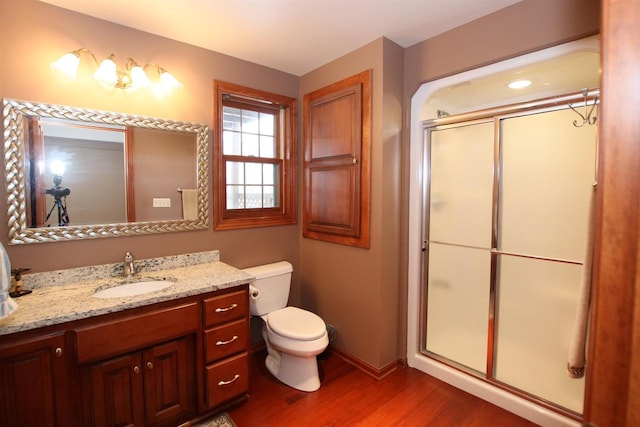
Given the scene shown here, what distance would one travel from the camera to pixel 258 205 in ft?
8.70

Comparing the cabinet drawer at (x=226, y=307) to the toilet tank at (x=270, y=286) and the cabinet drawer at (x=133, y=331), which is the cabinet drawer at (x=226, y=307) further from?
the toilet tank at (x=270, y=286)

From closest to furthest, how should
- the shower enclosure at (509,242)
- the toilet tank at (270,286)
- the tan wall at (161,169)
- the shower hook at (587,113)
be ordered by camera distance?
the shower hook at (587,113) < the shower enclosure at (509,242) < the tan wall at (161,169) < the toilet tank at (270,286)

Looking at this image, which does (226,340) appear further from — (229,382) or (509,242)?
(509,242)

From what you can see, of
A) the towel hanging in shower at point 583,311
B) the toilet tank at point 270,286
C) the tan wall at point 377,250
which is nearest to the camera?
the towel hanging in shower at point 583,311

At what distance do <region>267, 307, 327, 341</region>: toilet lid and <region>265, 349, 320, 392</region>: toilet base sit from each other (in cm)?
20

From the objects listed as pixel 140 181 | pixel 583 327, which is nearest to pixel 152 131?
pixel 140 181

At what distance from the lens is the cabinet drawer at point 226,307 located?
1753mm

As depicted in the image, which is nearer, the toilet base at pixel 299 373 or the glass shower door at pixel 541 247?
the glass shower door at pixel 541 247

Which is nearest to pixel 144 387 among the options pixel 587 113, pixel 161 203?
pixel 161 203

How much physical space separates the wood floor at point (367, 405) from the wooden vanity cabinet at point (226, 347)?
0.58 ft

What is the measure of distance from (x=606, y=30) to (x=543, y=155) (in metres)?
1.73

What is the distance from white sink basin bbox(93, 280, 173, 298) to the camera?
1.76m

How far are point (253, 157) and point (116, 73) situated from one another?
1.07 meters

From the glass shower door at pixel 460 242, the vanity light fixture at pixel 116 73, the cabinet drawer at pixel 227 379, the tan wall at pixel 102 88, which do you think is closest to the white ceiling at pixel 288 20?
the tan wall at pixel 102 88
